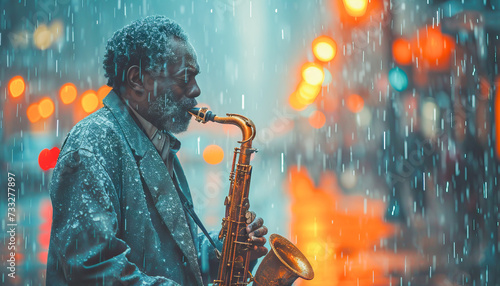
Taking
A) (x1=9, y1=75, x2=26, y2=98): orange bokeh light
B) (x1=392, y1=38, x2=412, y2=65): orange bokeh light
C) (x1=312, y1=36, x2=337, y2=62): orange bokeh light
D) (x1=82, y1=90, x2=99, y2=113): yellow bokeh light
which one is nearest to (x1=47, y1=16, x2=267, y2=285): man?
(x1=9, y1=75, x2=26, y2=98): orange bokeh light

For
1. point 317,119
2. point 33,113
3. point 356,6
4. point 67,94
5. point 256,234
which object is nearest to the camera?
point 256,234

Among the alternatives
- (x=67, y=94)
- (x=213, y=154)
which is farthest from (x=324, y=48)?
(x=67, y=94)

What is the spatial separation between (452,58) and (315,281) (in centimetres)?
525

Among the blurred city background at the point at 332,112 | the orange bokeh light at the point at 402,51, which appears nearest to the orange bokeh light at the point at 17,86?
the blurred city background at the point at 332,112

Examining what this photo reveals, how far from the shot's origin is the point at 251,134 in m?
2.88

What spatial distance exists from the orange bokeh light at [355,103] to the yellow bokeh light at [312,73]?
6.02 feet

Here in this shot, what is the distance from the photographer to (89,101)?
10383 millimetres

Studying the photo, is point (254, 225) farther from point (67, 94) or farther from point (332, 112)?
point (332, 112)

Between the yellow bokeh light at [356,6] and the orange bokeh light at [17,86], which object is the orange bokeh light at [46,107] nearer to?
the orange bokeh light at [17,86]

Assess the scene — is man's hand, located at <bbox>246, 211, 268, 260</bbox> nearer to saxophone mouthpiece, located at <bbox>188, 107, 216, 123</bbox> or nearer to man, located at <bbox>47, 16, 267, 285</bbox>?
man, located at <bbox>47, 16, 267, 285</bbox>

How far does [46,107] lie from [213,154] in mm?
6386

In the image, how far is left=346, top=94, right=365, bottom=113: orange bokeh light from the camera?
15.6 meters

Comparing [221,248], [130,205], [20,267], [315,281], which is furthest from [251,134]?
[20,267]

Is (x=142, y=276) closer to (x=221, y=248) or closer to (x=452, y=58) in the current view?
(x=221, y=248)
